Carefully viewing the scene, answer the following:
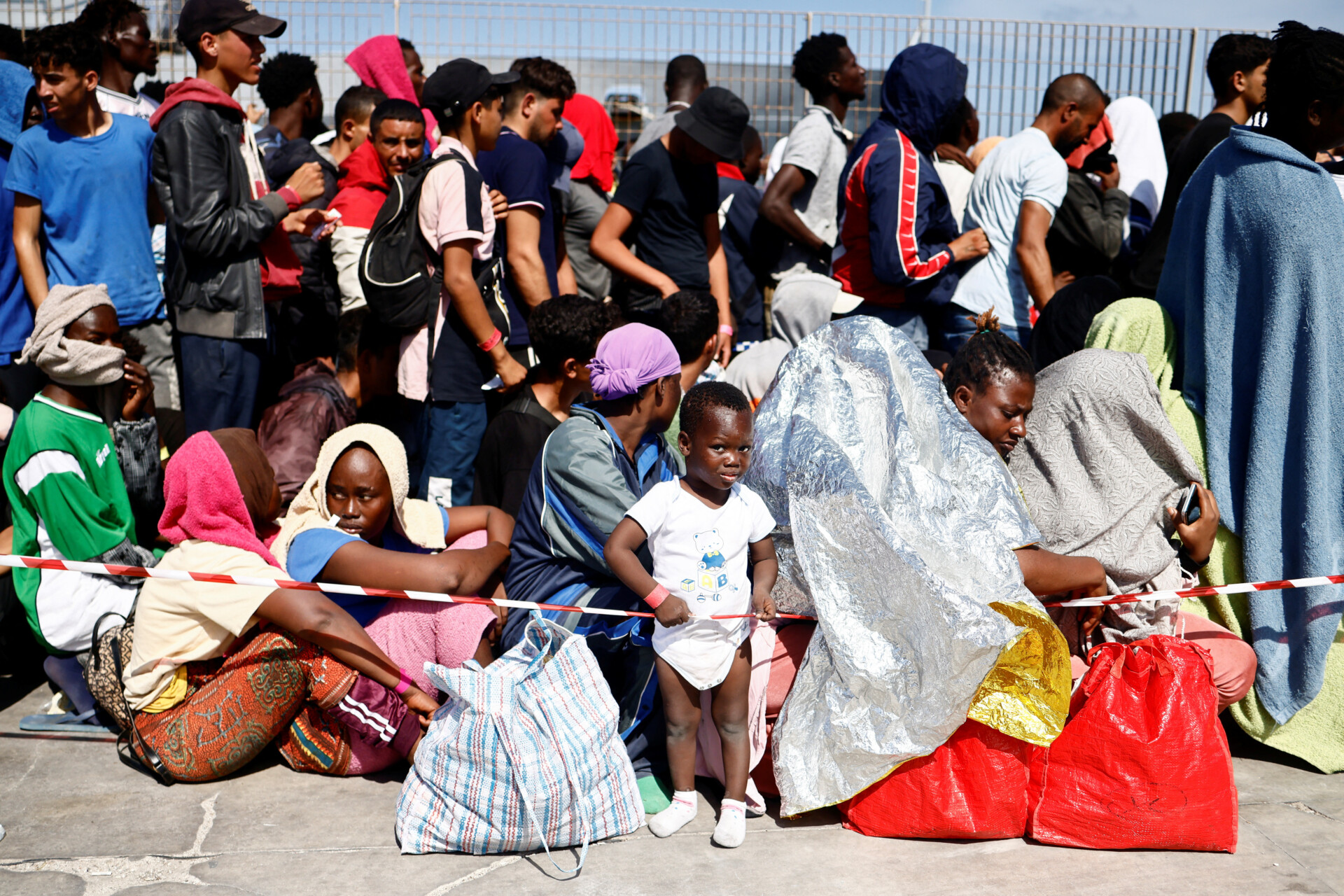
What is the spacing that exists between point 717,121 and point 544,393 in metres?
1.72

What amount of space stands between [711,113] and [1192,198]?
6.91 ft

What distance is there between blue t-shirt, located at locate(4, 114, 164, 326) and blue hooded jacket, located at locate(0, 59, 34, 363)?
0.57 feet

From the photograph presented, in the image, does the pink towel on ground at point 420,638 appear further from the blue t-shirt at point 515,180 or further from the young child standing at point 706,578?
the blue t-shirt at point 515,180

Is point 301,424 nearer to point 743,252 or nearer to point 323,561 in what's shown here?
point 323,561

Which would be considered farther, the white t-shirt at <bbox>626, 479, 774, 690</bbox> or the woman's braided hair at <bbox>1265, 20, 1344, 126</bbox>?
the woman's braided hair at <bbox>1265, 20, 1344, 126</bbox>

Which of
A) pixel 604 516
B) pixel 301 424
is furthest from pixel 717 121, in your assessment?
pixel 604 516

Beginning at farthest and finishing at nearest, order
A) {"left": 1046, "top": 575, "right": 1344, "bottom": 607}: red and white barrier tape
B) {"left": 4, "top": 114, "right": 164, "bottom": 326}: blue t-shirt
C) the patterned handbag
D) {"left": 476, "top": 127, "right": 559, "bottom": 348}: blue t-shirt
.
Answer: {"left": 476, "top": 127, "right": 559, "bottom": 348}: blue t-shirt < {"left": 4, "top": 114, "right": 164, "bottom": 326}: blue t-shirt < {"left": 1046, "top": 575, "right": 1344, "bottom": 607}: red and white barrier tape < the patterned handbag

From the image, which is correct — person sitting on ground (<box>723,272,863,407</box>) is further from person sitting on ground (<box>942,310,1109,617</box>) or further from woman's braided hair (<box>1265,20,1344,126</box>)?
woman's braided hair (<box>1265,20,1344,126</box>)

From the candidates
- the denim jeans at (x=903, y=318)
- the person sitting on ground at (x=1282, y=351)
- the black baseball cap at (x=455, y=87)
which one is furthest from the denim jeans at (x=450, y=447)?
the person sitting on ground at (x=1282, y=351)

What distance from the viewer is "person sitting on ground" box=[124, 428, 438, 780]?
11.6ft

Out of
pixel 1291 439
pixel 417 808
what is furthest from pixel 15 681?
pixel 1291 439

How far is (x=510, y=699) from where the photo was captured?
125 inches

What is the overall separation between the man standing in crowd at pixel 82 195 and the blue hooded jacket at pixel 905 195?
323cm

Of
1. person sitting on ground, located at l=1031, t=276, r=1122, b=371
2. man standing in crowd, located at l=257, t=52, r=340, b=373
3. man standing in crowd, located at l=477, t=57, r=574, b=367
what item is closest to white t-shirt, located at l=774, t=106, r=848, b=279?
man standing in crowd, located at l=477, t=57, r=574, b=367
